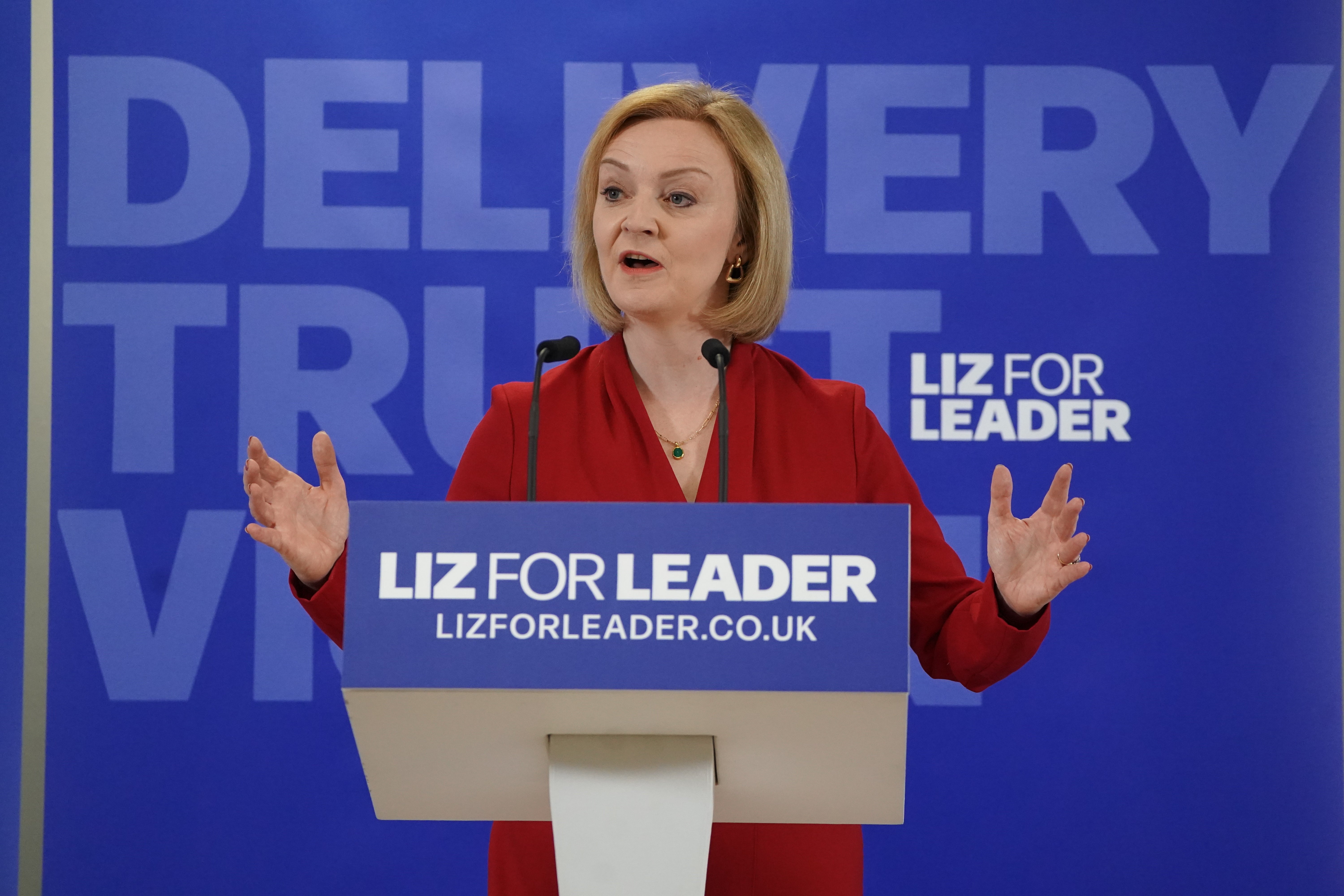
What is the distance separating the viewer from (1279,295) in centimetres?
268

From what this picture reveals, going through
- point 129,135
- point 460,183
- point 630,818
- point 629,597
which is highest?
point 129,135

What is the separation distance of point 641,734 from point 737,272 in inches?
33.3

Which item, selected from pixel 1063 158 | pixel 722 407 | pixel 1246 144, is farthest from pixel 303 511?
pixel 1246 144

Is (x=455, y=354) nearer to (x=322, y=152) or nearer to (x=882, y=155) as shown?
(x=322, y=152)

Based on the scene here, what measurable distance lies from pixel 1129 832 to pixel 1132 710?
0.26 m

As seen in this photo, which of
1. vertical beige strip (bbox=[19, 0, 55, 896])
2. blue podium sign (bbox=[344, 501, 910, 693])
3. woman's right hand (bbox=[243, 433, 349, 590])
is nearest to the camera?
blue podium sign (bbox=[344, 501, 910, 693])

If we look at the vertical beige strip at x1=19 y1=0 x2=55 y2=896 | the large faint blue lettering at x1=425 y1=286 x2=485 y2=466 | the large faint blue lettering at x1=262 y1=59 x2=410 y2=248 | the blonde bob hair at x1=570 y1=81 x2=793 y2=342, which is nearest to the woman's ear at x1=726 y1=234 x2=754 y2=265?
the blonde bob hair at x1=570 y1=81 x2=793 y2=342

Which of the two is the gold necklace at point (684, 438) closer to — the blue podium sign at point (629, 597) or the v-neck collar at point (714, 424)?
the v-neck collar at point (714, 424)

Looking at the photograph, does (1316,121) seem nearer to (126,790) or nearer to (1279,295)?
(1279,295)

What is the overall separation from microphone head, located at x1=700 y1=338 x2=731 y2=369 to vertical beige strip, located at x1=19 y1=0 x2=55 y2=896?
1.91 metres

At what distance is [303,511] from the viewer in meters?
1.27

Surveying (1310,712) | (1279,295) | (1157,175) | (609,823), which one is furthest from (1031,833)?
(609,823)

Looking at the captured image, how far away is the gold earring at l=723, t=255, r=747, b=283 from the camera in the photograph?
5.53 feet

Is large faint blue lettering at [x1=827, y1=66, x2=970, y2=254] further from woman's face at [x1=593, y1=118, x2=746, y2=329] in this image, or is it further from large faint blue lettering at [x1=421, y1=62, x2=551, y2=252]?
woman's face at [x1=593, y1=118, x2=746, y2=329]
